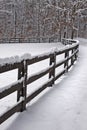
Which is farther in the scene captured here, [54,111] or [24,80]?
[54,111]

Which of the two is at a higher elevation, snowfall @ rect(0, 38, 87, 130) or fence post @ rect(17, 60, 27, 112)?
fence post @ rect(17, 60, 27, 112)

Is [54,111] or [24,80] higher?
[24,80]

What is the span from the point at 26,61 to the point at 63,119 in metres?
1.42

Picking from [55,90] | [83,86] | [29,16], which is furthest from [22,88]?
[29,16]

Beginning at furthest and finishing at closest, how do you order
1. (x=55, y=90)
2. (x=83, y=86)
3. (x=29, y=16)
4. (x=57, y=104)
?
(x=29, y=16) < (x=83, y=86) < (x=55, y=90) < (x=57, y=104)

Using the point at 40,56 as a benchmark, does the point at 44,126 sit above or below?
below

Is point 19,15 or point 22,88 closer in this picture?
point 22,88

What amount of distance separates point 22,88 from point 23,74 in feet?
0.95

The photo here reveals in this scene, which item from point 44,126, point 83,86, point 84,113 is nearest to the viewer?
point 44,126

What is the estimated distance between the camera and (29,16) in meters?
86.2

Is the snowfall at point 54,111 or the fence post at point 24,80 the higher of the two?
the fence post at point 24,80

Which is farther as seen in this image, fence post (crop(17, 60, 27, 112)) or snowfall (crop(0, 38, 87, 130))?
fence post (crop(17, 60, 27, 112))

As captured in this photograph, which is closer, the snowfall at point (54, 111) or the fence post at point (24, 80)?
the snowfall at point (54, 111)

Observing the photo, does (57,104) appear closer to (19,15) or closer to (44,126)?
(44,126)
